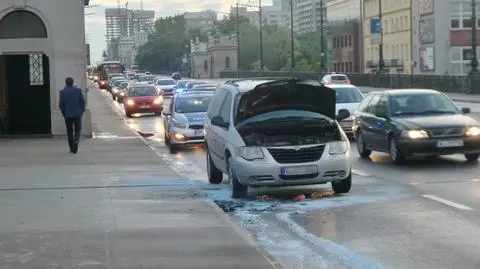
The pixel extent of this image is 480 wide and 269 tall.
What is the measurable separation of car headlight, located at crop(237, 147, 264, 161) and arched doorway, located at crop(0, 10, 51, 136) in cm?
1437

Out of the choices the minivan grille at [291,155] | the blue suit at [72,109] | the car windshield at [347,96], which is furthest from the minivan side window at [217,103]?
the car windshield at [347,96]

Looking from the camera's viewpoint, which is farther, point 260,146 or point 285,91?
point 285,91

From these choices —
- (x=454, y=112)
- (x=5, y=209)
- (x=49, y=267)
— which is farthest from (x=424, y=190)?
(x=49, y=267)

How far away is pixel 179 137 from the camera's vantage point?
21.7 m

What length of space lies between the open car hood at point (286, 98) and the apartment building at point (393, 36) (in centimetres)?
7376

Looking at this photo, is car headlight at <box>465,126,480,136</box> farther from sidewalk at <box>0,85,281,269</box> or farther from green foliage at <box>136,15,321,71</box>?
green foliage at <box>136,15,321,71</box>

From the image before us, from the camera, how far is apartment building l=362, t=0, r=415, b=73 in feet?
293

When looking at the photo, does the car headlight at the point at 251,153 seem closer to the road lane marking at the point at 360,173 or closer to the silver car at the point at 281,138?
the silver car at the point at 281,138

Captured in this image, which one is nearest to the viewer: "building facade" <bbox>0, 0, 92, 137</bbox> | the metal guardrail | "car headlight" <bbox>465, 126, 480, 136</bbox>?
"car headlight" <bbox>465, 126, 480, 136</bbox>

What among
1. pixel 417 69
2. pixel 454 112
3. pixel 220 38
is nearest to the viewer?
pixel 454 112

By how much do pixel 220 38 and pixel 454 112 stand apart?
133 m

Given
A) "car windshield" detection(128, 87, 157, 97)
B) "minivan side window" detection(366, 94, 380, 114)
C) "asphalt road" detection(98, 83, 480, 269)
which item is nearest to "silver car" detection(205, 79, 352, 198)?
"asphalt road" detection(98, 83, 480, 269)

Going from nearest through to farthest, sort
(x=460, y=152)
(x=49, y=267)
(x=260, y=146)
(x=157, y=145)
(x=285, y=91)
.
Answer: (x=49, y=267) → (x=260, y=146) → (x=285, y=91) → (x=460, y=152) → (x=157, y=145)

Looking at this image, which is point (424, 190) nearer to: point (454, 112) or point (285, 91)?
point (285, 91)
